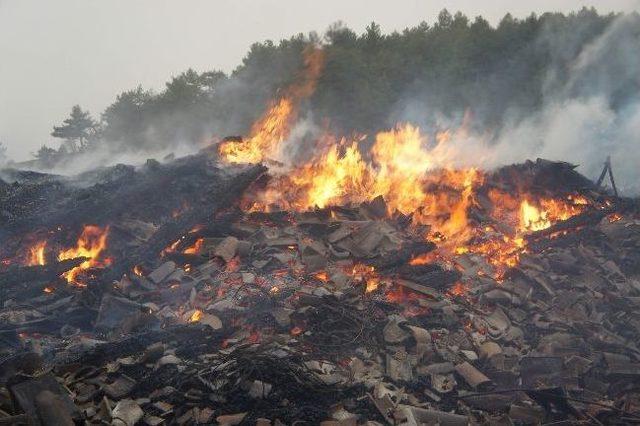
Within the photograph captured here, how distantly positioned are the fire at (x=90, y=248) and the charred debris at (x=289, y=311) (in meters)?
0.05

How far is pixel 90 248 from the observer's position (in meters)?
13.6

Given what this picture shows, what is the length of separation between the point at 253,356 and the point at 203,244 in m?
6.04

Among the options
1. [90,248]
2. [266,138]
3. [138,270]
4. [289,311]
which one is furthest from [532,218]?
[90,248]

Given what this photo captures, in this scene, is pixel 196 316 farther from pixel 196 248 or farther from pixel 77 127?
pixel 77 127

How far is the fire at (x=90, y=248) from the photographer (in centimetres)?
1315

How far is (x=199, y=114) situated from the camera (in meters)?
39.8

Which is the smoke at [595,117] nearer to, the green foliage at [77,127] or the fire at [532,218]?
the fire at [532,218]

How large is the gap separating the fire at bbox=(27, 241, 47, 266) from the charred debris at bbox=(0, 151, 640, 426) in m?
0.09

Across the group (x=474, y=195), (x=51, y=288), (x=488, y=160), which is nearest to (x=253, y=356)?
(x=51, y=288)

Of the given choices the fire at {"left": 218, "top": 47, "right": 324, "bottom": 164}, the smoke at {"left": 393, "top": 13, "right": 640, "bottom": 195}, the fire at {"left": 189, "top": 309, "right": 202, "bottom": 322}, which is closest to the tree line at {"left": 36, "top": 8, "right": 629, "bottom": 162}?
the smoke at {"left": 393, "top": 13, "right": 640, "bottom": 195}

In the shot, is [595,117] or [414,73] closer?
[595,117]

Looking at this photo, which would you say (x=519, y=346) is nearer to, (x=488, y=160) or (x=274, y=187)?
(x=274, y=187)

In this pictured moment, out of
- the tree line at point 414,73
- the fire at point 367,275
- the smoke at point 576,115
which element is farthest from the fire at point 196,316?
the tree line at point 414,73

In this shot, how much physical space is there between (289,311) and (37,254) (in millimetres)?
8710
